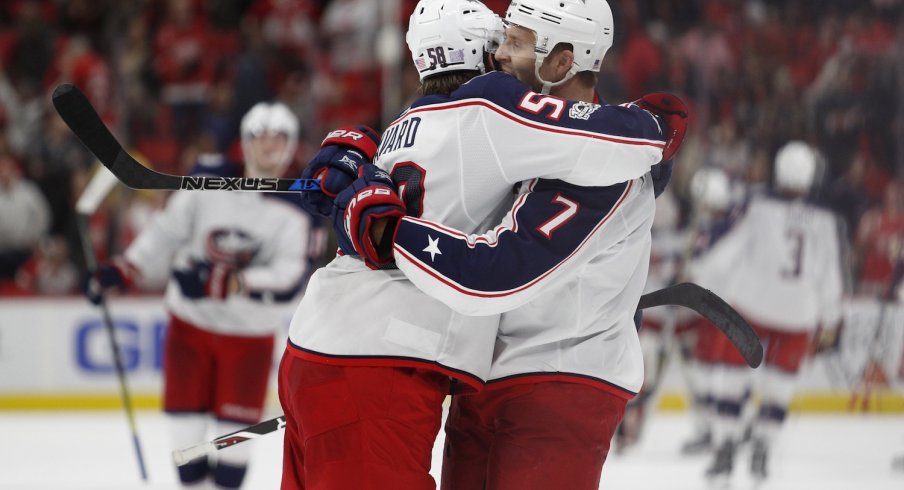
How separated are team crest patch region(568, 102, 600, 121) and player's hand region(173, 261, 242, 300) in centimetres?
234

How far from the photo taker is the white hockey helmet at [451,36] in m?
2.03

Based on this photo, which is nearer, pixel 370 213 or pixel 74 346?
pixel 370 213

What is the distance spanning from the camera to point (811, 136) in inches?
266

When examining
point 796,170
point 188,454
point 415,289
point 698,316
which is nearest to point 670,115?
point 415,289

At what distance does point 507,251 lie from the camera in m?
1.90

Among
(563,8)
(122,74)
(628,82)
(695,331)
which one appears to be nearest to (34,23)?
(122,74)

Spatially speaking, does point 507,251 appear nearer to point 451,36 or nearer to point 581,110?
point 581,110

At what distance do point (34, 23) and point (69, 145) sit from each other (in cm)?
117

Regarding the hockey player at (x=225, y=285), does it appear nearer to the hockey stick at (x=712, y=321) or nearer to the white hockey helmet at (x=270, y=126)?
the white hockey helmet at (x=270, y=126)

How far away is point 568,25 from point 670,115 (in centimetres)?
24

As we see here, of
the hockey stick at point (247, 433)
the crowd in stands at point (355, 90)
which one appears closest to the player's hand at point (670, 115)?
the hockey stick at point (247, 433)

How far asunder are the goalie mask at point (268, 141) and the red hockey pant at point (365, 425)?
2.41 m

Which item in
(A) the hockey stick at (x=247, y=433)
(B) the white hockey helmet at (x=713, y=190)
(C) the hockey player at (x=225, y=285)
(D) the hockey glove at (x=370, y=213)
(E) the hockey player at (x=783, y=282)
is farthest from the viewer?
(B) the white hockey helmet at (x=713, y=190)

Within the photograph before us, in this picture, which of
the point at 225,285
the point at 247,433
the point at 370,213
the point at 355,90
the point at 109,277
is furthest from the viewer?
the point at 355,90
